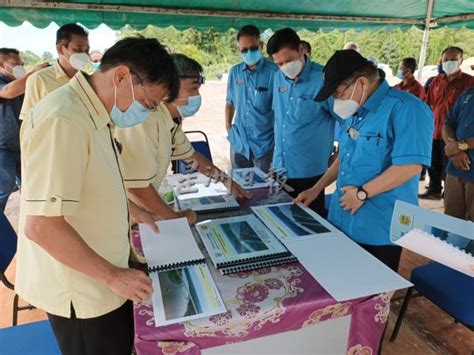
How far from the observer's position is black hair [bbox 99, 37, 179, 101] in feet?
2.80

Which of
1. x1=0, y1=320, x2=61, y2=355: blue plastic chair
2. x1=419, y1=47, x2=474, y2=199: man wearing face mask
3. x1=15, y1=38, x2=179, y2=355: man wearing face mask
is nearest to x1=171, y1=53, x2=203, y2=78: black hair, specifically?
x1=15, y1=38, x2=179, y2=355: man wearing face mask

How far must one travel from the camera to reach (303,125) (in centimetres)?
216

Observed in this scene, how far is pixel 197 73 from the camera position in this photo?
1.53 m

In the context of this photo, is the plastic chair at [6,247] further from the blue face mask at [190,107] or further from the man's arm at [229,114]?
the man's arm at [229,114]

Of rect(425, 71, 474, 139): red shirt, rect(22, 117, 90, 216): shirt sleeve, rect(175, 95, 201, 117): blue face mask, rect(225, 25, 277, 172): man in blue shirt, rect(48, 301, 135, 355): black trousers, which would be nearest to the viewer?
rect(22, 117, 90, 216): shirt sleeve

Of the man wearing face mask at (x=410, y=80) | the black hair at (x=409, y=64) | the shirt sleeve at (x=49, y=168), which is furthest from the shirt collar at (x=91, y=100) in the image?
the black hair at (x=409, y=64)

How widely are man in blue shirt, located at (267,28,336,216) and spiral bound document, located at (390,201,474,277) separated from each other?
1.04 m

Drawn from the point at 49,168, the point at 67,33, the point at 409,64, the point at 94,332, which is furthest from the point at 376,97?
the point at 409,64

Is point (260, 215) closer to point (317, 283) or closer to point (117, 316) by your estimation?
point (317, 283)

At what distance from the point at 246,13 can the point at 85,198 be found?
291 centimetres

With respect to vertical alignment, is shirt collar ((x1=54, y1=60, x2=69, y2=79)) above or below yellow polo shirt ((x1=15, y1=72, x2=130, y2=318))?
above

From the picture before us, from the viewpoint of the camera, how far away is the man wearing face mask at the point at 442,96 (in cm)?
368

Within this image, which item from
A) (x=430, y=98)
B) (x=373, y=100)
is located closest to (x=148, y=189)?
(x=373, y=100)

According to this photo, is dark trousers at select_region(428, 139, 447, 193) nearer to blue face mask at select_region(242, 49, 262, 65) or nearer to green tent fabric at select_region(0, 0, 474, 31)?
green tent fabric at select_region(0, 0, 474, 31)
